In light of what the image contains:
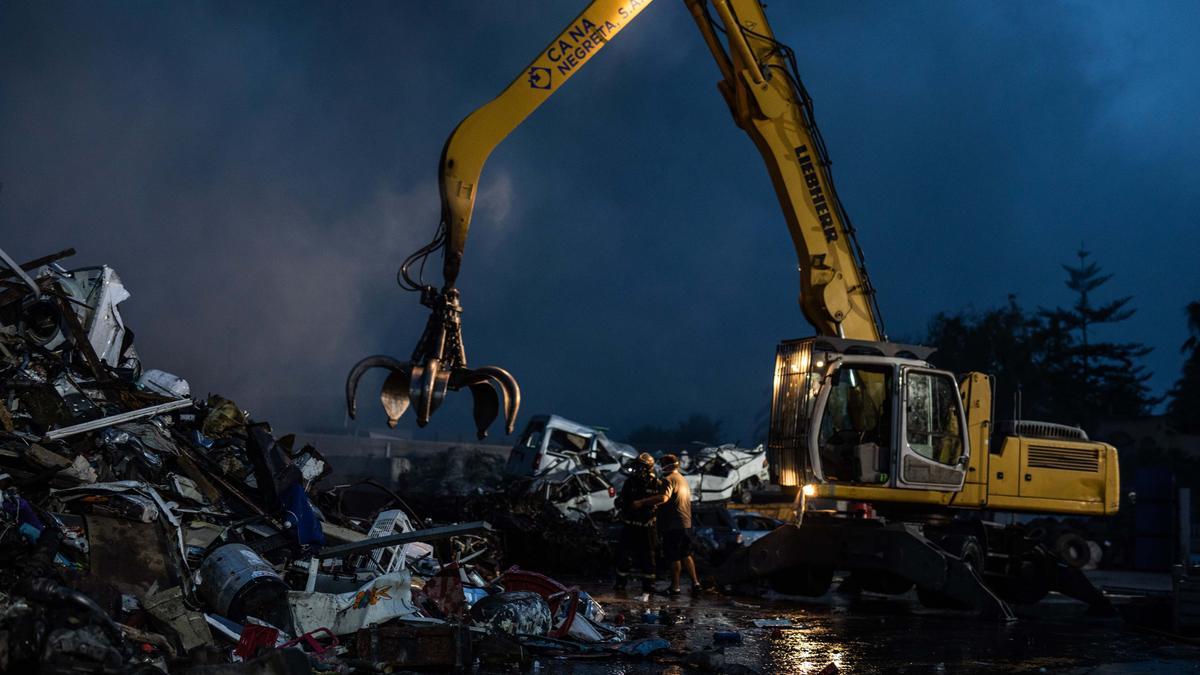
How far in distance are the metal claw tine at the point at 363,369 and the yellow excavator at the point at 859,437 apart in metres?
2.89

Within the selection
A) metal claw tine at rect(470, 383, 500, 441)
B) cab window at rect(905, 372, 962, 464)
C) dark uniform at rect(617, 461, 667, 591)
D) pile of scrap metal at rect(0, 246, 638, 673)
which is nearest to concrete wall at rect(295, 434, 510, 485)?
dark uniform at rect(617, 461, 667, 591)

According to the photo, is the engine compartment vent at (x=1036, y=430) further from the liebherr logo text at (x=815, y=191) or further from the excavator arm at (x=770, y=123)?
the liebherr logo text at (x=815, y=191)

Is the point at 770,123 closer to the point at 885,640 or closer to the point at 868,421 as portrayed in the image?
the point at 868,421

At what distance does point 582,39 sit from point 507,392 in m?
3.79

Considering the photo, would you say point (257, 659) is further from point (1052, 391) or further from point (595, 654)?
point (1052, 391)

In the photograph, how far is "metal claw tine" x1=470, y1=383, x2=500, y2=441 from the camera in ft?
28.4

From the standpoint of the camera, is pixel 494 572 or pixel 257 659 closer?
pixel 257 659

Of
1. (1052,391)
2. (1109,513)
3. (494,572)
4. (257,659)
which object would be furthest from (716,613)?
(1052,391)

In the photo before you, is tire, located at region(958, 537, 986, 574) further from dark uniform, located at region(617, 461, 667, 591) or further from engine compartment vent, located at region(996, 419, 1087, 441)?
dark uniform, located at region(617, 461, 667, 591)

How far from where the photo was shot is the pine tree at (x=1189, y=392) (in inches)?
1446

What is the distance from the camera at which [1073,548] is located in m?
18.0

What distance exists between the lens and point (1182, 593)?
10016 millimetres

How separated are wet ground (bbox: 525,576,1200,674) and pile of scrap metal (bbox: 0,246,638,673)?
963 millimetres

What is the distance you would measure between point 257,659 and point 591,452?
12.9m
